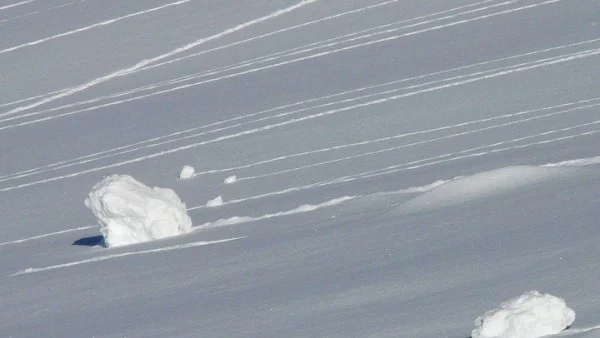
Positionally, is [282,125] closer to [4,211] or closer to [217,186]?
[217,186]

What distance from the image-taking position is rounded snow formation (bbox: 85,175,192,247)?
5730 mm

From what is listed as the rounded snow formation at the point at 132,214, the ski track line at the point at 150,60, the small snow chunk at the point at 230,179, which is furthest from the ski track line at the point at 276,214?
the ski track line at the point at 150,60

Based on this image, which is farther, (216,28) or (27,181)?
(216,28)

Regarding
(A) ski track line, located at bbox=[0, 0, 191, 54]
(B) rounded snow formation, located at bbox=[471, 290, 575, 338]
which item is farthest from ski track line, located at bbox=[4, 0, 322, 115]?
(B) rounded snow formation, located at bbox=[471, 290, 575, 338]

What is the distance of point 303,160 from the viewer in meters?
7.24

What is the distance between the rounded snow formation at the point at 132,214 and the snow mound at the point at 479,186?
1251 millimetres

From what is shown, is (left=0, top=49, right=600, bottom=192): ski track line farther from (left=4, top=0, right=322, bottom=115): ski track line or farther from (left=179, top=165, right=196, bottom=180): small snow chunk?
(left=4, top=0, right=322, bottom=115): ski track line

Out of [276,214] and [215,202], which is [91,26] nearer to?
[215,202]

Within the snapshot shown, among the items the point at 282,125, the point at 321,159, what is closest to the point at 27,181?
the point at 282,125

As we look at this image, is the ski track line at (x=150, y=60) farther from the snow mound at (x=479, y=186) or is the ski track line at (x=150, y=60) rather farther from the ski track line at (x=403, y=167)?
the snow mound at (x=479, y=186)

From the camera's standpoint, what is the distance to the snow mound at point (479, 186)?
4910 millimetres

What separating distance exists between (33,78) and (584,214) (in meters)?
7.66

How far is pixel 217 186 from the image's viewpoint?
23.3 ft

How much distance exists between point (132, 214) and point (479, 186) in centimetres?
170
